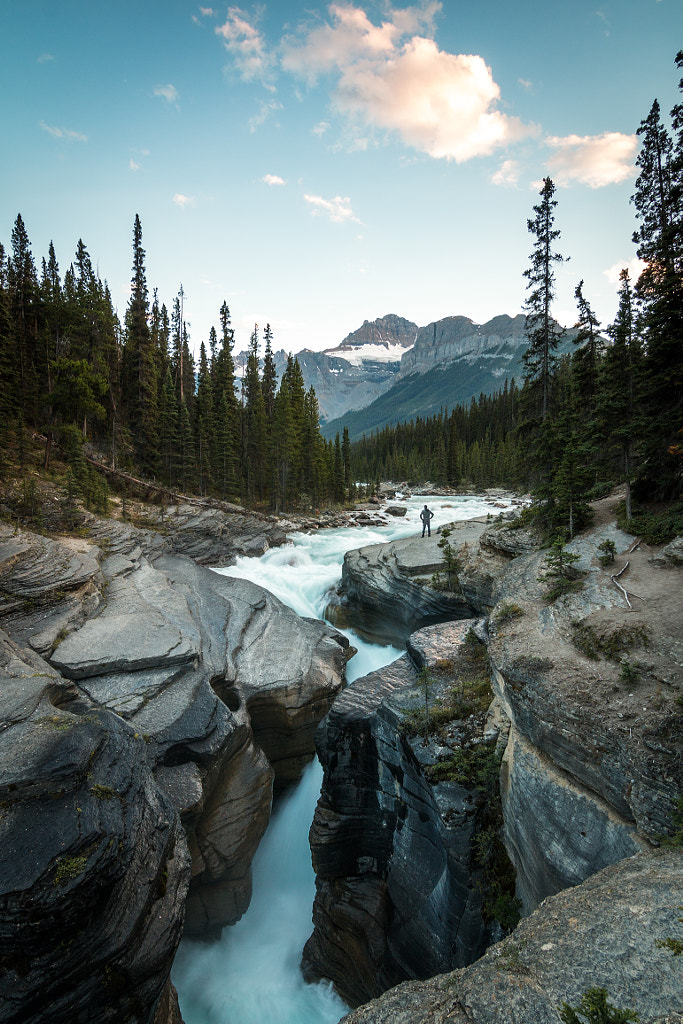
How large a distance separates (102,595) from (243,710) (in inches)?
247

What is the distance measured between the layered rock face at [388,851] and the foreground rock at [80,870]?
14.0 ft

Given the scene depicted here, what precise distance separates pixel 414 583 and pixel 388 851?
381 inches

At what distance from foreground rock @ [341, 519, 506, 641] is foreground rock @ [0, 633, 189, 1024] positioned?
11.9m

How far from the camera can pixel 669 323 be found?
11102 mm

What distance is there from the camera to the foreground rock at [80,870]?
5.37m

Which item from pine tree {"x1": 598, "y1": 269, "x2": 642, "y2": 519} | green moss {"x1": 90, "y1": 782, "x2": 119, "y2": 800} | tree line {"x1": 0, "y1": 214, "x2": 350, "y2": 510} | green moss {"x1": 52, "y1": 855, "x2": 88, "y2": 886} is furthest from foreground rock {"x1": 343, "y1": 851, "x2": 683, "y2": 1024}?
tree line {"x1": 0, "y1": 214, "x2": 350, "y2": 510}

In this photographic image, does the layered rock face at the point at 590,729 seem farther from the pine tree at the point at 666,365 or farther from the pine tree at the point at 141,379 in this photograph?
the pine tree at the point at 141,379

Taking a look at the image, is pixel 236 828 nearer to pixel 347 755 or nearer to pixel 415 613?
pixel 347 755

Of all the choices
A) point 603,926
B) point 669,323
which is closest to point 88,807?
point 603,926

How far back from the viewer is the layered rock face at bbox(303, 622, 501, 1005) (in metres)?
7.90

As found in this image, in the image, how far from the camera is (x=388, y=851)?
1012cm

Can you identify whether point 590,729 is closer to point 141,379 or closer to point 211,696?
point 211,696

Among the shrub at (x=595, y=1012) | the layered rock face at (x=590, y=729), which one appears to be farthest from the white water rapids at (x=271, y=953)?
the shrub at (x=595, y=1012)

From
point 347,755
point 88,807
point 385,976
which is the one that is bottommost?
point 385,976
